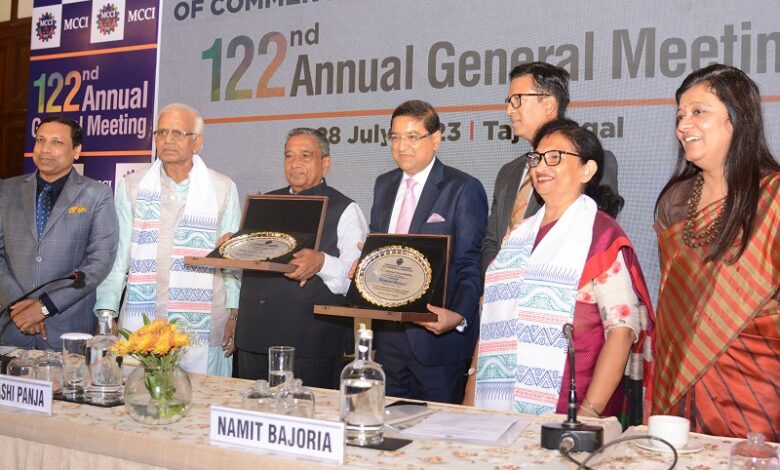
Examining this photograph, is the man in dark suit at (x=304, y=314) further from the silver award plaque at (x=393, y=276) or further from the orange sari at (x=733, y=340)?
the orange sari at (x=733, y=340)

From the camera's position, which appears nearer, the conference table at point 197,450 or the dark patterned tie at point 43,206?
the conference table at point 197,450

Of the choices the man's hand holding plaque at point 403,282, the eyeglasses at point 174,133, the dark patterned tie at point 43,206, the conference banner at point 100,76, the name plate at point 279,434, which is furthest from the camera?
the conference banner at point 100,76

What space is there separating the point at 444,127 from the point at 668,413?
2.08 meters

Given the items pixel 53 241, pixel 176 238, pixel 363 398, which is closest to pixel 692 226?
pixel 363 398

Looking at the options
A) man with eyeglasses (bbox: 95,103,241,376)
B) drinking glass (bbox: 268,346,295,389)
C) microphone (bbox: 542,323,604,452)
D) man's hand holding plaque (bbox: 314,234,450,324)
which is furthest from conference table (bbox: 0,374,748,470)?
man with eyeglasses (bbox: 95,103,241,376)

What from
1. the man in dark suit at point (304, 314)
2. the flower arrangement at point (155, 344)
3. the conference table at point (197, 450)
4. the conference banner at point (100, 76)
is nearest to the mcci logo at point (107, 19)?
the conference banner at point (100, 76)

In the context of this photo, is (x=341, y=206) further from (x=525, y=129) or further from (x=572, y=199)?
(x=572, y=199)

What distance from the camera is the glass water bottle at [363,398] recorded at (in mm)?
1865

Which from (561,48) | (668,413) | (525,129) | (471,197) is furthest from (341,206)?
(668,413)

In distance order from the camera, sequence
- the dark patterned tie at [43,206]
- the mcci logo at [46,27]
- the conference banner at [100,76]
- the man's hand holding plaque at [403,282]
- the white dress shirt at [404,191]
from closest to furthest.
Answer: the man's hand holding plaque at [403,282] < the white dress shirt at [404,191] < the dark patterned tie at [43,206] < the conference banner at [100,76] < the mcci logo at [46,27]

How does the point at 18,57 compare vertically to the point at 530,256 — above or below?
above

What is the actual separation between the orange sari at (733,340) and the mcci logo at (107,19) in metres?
4.13

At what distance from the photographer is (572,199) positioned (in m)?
2.69

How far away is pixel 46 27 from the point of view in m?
5.61
